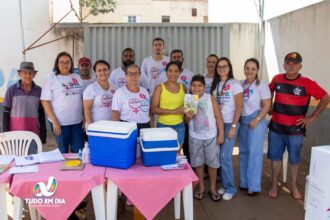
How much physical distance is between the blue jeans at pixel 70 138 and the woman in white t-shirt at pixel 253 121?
1.82 meters

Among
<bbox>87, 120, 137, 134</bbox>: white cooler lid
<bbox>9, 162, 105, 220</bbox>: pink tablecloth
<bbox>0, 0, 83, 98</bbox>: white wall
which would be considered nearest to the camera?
<bbox>9, 162, 105, 220</bbox>: pink tablecloth

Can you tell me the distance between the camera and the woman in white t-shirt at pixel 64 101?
364cm

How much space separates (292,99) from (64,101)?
2.45 meters

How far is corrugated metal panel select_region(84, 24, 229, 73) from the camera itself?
269 inches

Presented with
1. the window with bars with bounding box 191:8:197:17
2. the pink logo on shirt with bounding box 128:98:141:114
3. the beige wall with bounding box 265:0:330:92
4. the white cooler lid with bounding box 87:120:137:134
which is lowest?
the white cooler lid with bounding box 87:120:137:134

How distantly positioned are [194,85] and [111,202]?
1554 millimetres

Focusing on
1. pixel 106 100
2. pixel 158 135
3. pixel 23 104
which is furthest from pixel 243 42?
pixel 158 135

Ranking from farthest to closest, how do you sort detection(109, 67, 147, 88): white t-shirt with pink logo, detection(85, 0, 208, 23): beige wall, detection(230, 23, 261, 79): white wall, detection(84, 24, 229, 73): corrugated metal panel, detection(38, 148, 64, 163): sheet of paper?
Answer: detection(85, 0, 208, 23): beige wall → detection(230, 23, 261, 79): white wall → detection(84, 24, 229, 73): corrugated metal panel → detection(109, 67, 147, 88): white t-shirt with pink logo → detection(38, 148, 64, 163): sheet of paper

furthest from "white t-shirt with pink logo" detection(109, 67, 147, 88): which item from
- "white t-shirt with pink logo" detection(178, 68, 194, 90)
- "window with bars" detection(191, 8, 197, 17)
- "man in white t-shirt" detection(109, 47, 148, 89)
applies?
"window with bars" detection(191, 8, 197, 17)

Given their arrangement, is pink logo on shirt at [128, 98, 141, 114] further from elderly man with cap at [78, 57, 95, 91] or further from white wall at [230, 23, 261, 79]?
white wall at [230, 23, 261, 79]

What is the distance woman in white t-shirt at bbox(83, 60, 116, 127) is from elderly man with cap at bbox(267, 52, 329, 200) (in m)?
1.85

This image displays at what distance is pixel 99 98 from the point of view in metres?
3.58

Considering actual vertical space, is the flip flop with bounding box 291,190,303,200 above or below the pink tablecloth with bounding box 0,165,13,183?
below

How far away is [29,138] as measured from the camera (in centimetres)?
341
